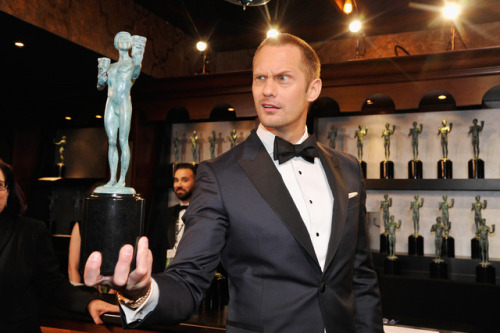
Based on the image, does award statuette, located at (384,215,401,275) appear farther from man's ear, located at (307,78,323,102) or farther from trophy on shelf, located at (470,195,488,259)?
man's ear, located at (307,78,323,102)

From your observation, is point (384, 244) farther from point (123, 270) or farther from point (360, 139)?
point (123, 270)

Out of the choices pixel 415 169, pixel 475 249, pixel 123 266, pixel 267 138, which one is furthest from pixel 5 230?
pixel 475 249

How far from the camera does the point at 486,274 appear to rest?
309 cm

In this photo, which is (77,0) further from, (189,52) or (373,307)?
(373,307)

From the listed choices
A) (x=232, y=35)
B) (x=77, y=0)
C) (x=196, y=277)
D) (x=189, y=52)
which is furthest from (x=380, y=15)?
(x=196, y=277)

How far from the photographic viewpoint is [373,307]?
147 centimetres

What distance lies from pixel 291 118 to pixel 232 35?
317cm

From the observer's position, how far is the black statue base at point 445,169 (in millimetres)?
3384

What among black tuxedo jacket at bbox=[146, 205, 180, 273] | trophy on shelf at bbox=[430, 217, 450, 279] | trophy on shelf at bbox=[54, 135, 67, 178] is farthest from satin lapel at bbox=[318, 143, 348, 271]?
trophy on shelf at bbox=[54, 135, 67, 178]

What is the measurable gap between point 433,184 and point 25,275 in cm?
275

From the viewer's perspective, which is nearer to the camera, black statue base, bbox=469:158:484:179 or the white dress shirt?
the white dress shirt

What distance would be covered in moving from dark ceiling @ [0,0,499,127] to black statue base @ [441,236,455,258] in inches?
69.9

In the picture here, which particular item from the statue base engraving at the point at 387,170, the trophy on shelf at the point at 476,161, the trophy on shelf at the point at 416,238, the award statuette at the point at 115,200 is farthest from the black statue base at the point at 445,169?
the award statuette at the point at 115,200

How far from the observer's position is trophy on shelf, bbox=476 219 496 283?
10.1ft
